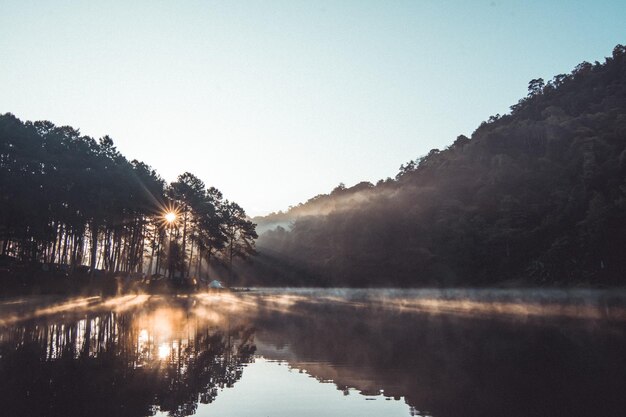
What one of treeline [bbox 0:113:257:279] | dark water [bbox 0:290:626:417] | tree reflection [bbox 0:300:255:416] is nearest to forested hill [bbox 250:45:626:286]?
treeline [bbox 0:113:257:279]

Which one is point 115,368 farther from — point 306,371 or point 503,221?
point 503,221

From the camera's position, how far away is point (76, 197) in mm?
58094

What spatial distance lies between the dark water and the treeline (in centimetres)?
3195

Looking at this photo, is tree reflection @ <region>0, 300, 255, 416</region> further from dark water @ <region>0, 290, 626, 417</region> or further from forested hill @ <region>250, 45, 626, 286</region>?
forested hill @ <region>250, 45, 626, 286</region>

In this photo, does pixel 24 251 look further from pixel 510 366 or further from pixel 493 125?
pixel 493 125

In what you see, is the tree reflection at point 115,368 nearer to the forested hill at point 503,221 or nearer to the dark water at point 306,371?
the dark water at point 306,371

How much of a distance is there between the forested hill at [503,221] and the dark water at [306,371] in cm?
7868

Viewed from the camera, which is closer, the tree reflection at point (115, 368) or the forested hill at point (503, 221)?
the tree reflection at point (115, 368)

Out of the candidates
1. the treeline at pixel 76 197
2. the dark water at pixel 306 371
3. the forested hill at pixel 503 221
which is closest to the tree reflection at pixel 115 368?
the dark water at pixel 306 371

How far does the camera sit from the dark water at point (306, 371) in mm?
10141

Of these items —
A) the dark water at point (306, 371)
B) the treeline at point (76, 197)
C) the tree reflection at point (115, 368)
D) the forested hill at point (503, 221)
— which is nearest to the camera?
the tree reflection at point (115, 368)

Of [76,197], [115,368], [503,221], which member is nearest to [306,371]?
[115,368]

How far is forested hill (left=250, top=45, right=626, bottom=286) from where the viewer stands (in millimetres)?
95938

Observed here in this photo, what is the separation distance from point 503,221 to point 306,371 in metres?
110
